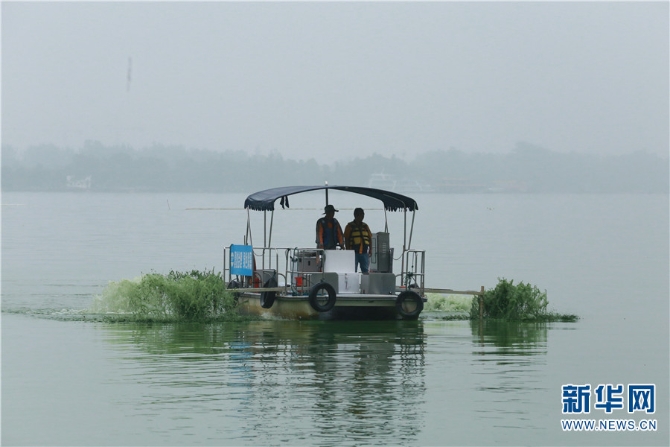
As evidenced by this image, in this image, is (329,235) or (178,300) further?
(178,300)

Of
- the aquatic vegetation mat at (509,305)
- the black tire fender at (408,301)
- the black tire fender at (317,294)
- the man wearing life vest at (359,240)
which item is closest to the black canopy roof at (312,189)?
the man wearing life vest at (359,240)

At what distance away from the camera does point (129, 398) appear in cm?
1820

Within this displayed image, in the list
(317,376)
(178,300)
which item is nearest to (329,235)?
(178,300)

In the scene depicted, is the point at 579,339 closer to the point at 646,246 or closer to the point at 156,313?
the point at 156,313

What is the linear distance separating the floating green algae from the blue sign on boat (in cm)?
50

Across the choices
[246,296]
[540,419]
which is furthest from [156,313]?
[540,419]

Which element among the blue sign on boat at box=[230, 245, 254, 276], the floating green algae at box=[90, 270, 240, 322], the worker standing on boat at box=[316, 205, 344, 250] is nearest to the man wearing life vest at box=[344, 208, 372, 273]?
the worker standing on boat at box=[316, 205, 344, 250]

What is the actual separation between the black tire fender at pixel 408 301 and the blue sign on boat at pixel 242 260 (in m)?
3.33

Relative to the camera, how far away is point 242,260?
91.6 ft

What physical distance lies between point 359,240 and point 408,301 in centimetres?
167

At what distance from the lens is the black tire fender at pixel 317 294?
25594mm

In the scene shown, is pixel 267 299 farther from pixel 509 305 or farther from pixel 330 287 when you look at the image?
pixel 509 305

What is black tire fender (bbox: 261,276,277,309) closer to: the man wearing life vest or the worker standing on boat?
the worker standing on boat

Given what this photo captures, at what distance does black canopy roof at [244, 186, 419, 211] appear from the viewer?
26.6 metres
